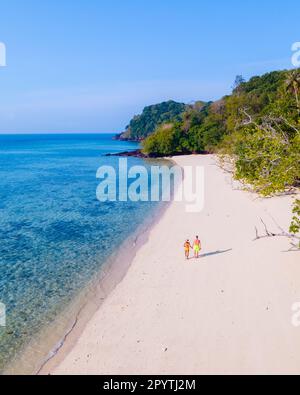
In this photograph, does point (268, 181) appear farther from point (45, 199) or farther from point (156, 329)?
point (45, 199)

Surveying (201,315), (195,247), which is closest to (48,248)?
(195,247)

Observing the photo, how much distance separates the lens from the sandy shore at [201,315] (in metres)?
10.8

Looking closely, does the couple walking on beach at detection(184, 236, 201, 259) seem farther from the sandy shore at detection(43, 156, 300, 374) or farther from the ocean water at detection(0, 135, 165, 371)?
the ocean water at detection(0, 135, 165, 371)

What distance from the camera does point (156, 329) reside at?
12578 mm

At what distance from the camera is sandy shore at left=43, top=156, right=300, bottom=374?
10758 mm

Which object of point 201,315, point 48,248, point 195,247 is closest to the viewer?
point 201,315

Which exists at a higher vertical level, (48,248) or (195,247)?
(195,247)

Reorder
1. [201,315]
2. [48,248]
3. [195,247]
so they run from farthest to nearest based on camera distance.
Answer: [48,248], [195,247], [201,315]

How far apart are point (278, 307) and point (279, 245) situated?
20.3ft

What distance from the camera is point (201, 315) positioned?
43.2ft

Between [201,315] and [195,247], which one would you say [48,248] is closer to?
[195,247]

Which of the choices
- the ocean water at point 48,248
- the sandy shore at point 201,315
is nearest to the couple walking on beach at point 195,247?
the sandy shore at point 201,315
